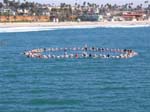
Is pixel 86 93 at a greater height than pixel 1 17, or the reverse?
pixel 86 93

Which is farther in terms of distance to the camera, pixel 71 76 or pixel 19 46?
pixel 19 46

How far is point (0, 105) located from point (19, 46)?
5339cm

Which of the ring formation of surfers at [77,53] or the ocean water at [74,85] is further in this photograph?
the ring formation of surfers at [77,53]

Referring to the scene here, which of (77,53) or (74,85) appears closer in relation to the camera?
(74,85)

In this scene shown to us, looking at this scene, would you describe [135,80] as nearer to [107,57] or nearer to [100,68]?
[100,68]

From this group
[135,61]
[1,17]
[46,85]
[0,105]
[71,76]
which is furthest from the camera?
[1,17]

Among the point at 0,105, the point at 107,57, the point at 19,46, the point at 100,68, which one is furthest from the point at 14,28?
the point at 0,105

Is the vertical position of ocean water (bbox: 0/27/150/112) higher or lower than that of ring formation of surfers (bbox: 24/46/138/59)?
higher

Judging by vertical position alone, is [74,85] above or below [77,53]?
above

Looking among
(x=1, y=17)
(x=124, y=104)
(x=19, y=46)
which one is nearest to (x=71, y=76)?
(x=124, y=104)

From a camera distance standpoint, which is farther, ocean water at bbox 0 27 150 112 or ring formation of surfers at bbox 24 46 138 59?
ring formation of surfers at bbox 24 46 138 59

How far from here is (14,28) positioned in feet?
525

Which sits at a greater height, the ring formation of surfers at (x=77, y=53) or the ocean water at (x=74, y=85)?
the ocean water at (x=74, y=85)

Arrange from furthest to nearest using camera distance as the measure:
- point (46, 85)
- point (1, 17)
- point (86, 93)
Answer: point (1, 17)
point (46, 85)
point (86, 93)
